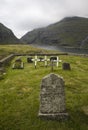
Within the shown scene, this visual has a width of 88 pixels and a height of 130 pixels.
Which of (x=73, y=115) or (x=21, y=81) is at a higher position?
(x=21, y=81)

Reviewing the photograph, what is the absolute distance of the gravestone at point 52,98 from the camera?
44.3 feet

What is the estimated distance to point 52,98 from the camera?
1371cm

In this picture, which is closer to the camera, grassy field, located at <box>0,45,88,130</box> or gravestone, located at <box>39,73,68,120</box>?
grassy field, located at <box>0,45,88,130</box>

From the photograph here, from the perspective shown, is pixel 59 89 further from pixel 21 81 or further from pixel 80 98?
pixel 21 81

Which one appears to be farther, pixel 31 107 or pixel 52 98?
pixel 31 107

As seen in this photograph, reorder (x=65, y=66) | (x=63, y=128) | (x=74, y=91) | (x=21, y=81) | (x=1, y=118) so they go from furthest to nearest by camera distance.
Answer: (x=65, y=66) → (x=21, y=81) → (x=74, y=91) → (x=1, y=118) → (x=63, y=128)

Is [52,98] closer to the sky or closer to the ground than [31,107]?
closer to the sky

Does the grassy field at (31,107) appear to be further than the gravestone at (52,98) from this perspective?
No

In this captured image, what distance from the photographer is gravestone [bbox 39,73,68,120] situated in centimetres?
1350

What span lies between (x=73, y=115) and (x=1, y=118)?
423cm

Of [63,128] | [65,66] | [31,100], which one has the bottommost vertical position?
[63,128]

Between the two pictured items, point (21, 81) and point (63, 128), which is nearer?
point (63, 128)

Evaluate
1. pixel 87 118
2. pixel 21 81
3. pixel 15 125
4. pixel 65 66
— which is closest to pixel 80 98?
pixel 87 118

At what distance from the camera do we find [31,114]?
1391 centimetres
